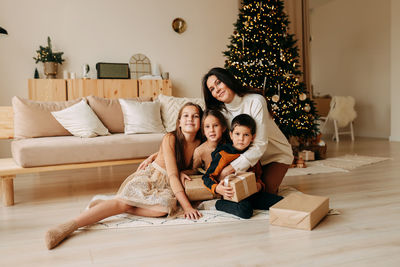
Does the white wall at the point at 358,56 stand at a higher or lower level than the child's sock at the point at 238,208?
higher

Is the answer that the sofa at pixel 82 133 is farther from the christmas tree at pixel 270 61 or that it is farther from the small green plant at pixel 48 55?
the small green plant at pixel 48 55

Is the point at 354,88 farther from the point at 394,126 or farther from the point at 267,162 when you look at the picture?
the point at 267,162

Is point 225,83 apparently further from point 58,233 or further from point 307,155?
point 307,155

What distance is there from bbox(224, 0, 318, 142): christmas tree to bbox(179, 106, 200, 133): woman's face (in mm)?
1668

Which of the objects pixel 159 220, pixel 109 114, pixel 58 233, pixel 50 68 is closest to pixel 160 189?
pixel 159 220

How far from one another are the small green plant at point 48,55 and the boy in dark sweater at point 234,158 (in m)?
3.16

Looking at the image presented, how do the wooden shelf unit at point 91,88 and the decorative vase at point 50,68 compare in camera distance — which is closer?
the wooden shelf unit at point 91,88

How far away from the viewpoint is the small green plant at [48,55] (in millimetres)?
4148

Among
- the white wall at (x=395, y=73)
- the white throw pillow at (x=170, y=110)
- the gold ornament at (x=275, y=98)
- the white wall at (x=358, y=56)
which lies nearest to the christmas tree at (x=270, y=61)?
the gold ornament at (x=275, y=98)

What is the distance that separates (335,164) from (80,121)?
2.73 m

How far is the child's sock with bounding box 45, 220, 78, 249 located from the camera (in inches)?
57.7

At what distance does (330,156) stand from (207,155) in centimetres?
279

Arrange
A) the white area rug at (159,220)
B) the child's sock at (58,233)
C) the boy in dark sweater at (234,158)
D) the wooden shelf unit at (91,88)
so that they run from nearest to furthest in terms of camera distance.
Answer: the child's sock at (58,233) < the white area rug at (159,220) < the boy in dark sweater at (234,158) < the wooden shelf unit at (91,88)

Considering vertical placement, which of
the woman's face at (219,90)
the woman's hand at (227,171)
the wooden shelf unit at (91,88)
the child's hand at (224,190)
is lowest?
the child's hand at (224,190)
